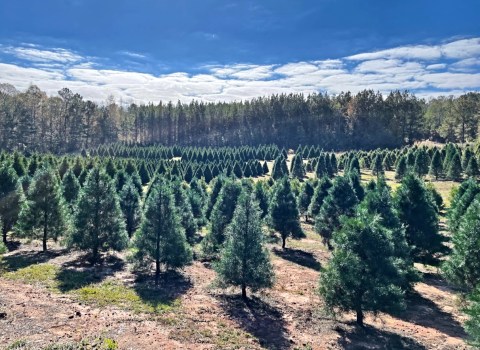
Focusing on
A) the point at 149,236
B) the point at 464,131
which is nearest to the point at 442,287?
the point at 149,236

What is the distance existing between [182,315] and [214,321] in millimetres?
2256

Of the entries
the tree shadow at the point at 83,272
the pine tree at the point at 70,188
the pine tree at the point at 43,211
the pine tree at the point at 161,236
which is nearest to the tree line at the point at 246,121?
the pine tree at the point at 70,188

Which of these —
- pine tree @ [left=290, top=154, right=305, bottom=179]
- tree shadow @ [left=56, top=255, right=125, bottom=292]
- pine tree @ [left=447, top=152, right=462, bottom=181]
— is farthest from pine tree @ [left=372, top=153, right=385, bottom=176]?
tree shadow @ [left=56, top=255, right=125, bottom=292]

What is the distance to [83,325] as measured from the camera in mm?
21719

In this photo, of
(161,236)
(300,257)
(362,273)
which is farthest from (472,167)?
(161,236)

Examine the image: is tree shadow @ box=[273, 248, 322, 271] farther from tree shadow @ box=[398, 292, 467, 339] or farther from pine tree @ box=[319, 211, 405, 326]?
pine tree @ box=[319, 211, 405, 326]

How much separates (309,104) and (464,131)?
6134 cm

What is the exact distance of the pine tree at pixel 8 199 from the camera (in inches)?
1603

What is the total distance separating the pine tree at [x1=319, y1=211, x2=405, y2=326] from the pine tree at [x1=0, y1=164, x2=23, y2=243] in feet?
117

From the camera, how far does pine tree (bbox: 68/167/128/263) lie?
3512 centimetres

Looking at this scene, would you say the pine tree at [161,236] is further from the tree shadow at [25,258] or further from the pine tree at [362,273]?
the pine tree at [362,273]

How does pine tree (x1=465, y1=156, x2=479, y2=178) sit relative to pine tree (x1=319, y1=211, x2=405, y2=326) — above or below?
above

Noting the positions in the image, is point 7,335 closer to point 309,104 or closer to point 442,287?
point 442,287

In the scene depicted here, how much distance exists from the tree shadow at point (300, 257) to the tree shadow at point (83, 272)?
1853cm
